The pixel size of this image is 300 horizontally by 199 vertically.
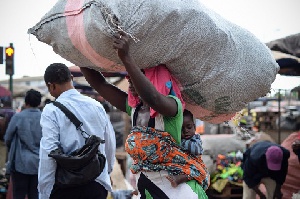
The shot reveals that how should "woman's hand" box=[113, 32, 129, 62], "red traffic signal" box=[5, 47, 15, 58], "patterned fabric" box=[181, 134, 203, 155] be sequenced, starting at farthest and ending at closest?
"red traffic signal" box=[5, 47, 15, 58]
"patterned fabric" box=[181, 134, 203, 155]
"woman's hand" box=[113, 32, 129, 62]

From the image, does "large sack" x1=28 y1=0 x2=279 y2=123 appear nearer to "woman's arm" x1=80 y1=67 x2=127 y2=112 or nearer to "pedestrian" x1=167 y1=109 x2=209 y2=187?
"pedestrian" x1=167 y1=109 x2=209 y2=187

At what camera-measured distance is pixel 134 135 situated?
9.61 feet

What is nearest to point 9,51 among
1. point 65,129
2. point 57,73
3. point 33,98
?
point 33,98

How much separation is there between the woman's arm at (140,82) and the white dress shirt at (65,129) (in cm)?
122

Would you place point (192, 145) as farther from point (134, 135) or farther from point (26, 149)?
point (26, 149)

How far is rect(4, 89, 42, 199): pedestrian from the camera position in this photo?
19.2ft

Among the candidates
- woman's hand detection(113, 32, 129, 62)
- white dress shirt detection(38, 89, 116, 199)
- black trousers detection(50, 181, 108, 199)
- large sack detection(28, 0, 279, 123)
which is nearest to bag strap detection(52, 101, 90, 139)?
white dress shirt detection(38, 89, 116, 199)

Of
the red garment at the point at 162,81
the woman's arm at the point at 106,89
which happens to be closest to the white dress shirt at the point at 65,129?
the woman's arm at the point at 106,89

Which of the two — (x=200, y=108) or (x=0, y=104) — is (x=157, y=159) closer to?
(x=200, y=108)

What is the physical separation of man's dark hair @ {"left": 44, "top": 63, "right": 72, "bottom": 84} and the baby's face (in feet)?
3.86

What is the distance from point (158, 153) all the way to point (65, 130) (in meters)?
1.10

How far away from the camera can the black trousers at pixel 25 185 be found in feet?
19.1

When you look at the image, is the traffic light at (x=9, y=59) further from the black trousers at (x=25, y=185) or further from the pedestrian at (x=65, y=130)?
the pedestrian at (x=65, y=130)

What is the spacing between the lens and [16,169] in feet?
19.4
